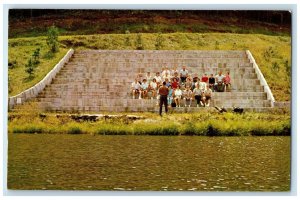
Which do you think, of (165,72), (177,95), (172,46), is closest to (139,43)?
(172,46)

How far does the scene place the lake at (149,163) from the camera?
10.6 meters

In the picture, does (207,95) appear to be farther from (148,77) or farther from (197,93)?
(148,77)

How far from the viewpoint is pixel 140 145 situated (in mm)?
13336

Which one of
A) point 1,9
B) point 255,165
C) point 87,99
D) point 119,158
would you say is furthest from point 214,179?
point 87,99

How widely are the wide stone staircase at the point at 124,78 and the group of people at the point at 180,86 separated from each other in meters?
0.20

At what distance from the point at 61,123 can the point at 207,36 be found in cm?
696

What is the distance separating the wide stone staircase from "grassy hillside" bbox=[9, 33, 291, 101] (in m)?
0.34

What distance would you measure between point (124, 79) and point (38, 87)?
6.60 ft

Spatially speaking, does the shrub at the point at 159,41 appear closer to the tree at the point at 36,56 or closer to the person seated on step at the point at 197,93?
the tree at the point at 36,56

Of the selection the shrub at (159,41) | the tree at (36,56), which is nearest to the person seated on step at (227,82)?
the shrub at (159,41)

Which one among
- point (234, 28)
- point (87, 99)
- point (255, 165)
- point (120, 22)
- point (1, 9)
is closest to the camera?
point (255, 165)

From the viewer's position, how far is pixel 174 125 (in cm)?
1491

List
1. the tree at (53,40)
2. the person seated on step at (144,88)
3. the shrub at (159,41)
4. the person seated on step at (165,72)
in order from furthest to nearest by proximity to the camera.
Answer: the shrub at (159,41), the tree at (53,40), the person seated on step at (165,72), the person seated on step at (144,88)

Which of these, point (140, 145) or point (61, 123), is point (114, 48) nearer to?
point (61, 123)
